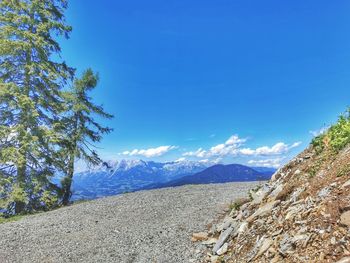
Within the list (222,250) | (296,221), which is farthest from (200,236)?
(296,221)

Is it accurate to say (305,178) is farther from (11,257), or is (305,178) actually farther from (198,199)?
(11,257)

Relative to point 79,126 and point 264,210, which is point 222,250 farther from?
point 79,126

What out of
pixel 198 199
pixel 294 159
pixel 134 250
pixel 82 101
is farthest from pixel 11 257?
pixel 82 101

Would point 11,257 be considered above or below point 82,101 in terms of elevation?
below

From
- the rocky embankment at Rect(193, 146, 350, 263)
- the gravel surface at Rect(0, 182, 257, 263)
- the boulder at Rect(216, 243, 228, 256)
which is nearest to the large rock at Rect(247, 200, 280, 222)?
the rocky embankment at Rect(193, 146, 350, 263)

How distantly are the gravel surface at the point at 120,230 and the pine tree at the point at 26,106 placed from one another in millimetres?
3670

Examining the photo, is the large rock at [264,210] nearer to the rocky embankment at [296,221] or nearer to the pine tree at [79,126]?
the rocky embankment at [296,221]

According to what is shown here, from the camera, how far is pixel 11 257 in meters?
10.8

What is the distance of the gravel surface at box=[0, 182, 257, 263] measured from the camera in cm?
1020

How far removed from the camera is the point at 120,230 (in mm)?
12461

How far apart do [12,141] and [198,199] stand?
11.3 metres

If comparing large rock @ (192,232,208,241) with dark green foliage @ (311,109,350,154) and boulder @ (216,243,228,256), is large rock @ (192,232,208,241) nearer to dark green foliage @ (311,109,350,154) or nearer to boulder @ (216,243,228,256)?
boulder @ (216,243,228,256)

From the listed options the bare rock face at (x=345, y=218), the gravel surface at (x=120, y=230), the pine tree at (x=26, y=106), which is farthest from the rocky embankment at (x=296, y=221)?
the pine tree at (x=26, y=106)

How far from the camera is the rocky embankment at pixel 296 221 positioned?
5824 mm
